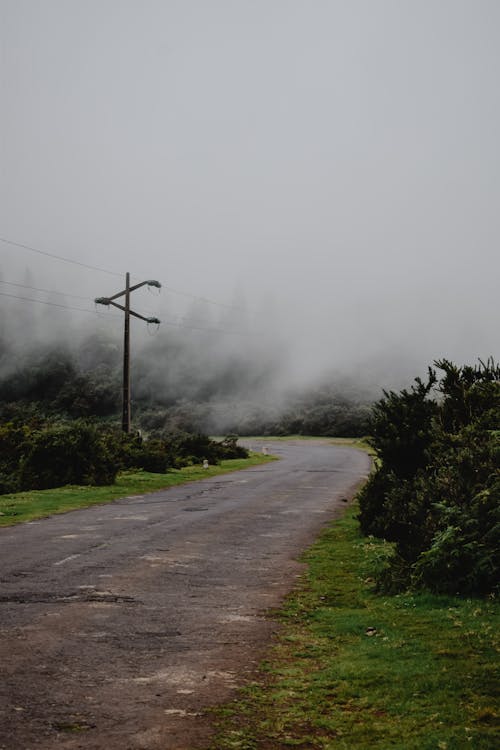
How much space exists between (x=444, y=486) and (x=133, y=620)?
16.6 feet

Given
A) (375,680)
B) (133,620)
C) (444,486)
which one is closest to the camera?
(375,680)

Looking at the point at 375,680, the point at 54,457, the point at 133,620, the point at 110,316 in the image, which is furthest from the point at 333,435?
the point at 375,680

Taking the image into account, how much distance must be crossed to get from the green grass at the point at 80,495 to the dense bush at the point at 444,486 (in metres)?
8.78

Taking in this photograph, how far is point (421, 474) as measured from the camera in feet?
44.8

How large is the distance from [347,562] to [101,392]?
7612 centimetres

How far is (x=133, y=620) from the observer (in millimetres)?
7863

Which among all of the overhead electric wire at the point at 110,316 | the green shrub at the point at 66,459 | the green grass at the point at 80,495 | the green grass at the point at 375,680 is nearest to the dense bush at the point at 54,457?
the green shrub at the point at 66,459

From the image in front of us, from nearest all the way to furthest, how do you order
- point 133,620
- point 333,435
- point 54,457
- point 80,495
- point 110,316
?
point 133,620 < point 80,495 < point 54,457 < point 333,435 < point 110,316

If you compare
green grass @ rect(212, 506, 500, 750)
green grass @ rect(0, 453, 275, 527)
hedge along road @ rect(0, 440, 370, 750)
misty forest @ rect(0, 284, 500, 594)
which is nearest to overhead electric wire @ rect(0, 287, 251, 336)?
misty forest @ rect(0, 284, 500, 594)

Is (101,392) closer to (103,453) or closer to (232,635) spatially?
(103,453)

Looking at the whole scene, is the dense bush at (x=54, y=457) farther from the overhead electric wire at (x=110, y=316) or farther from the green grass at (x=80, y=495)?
the overhead electric wire at (x=110, y=316)

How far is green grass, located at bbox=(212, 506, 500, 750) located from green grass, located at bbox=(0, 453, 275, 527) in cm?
1054

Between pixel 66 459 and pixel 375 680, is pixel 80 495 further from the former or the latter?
pixel 375 680

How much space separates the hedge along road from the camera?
5.09 meters
